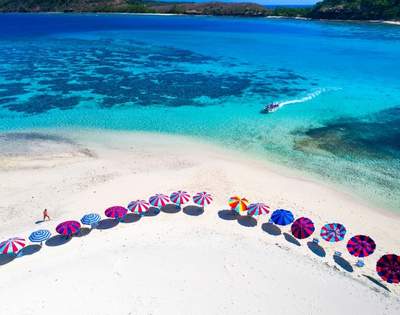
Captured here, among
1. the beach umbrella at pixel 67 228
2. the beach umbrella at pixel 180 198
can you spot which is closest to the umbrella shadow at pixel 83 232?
the beach umbrella at pixel 67 228

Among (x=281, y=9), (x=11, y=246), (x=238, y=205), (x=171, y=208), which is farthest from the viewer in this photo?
(x=281, y=9)

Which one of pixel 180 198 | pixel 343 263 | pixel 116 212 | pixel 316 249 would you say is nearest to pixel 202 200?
pixel 180 198

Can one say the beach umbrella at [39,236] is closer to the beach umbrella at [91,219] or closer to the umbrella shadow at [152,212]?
the beach umbrella at [91,219]

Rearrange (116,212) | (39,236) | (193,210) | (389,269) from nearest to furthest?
(389,269)
(39,236)
(116,212)
(193,210)

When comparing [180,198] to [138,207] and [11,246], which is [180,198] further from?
[11,246]

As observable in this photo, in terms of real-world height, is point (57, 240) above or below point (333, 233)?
below

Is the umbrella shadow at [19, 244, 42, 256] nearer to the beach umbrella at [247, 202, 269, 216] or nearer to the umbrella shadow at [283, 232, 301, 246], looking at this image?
the beach umbrella at [247, 202, 269, 216]

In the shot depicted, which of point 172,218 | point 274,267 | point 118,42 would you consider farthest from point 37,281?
point 118,42
